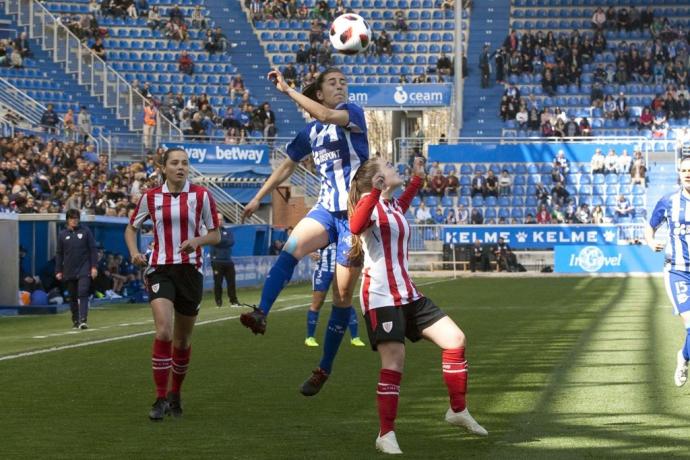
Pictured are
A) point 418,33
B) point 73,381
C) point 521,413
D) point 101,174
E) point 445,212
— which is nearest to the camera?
point 521,413

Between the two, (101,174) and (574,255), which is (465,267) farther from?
(101,174)

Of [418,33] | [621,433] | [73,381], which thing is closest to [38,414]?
[73,381]

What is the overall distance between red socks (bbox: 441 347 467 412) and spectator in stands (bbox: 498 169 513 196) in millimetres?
37378

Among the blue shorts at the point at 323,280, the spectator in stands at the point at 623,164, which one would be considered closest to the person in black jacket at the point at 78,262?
the blue shorts at the point at 323,280

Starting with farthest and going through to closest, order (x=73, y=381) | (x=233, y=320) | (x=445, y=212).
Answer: (x=445, y=212) → (x=233, y=320) → (x=73, y=381)

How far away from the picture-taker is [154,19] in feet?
163

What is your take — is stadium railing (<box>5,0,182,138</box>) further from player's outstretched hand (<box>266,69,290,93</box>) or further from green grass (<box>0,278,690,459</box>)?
player's outstretched hand (<box>266,69,290,93</box>)

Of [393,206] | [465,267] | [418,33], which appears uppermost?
[418,33]

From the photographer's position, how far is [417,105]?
4494cm

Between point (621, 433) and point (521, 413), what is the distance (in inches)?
46.9

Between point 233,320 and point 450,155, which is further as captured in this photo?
point 450,155

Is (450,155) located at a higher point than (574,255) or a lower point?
higher

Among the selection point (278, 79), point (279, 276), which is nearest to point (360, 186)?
point (278, 79)

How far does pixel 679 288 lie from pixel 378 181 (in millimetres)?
4529
